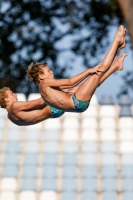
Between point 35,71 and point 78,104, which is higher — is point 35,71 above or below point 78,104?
above

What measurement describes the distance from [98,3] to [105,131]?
268 inches

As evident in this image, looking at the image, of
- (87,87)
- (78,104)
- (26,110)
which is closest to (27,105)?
(26,110)

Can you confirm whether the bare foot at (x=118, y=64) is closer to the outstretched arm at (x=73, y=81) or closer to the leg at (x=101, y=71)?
the leg at (x=101, y=71)

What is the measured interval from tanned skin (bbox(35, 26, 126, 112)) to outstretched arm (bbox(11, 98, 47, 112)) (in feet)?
1.38

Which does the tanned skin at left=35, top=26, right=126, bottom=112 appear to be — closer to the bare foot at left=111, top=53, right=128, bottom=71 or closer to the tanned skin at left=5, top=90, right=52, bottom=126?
the bare foot at left=111, top=53, right=128, bottom=71

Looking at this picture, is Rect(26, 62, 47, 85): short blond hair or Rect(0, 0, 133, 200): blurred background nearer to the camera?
Rect(26, 62, 47, 85): short blond hair

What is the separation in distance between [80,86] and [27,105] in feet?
2.42

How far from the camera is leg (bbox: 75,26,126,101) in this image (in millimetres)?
5699

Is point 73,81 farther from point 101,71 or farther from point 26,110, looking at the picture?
point 26,110

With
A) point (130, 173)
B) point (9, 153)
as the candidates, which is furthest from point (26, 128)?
point (130, 173)

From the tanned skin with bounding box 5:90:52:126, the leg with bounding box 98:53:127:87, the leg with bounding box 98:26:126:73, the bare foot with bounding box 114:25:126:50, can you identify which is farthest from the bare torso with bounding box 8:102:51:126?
the bare foot with bounding box 114:25:126:50

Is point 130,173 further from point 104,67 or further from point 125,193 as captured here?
point 104,67

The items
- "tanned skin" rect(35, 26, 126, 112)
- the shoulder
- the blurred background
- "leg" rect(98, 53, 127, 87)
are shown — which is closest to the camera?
"tanned skin" rect(35, 26, 126, 112)

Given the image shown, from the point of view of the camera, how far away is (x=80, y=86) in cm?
583
